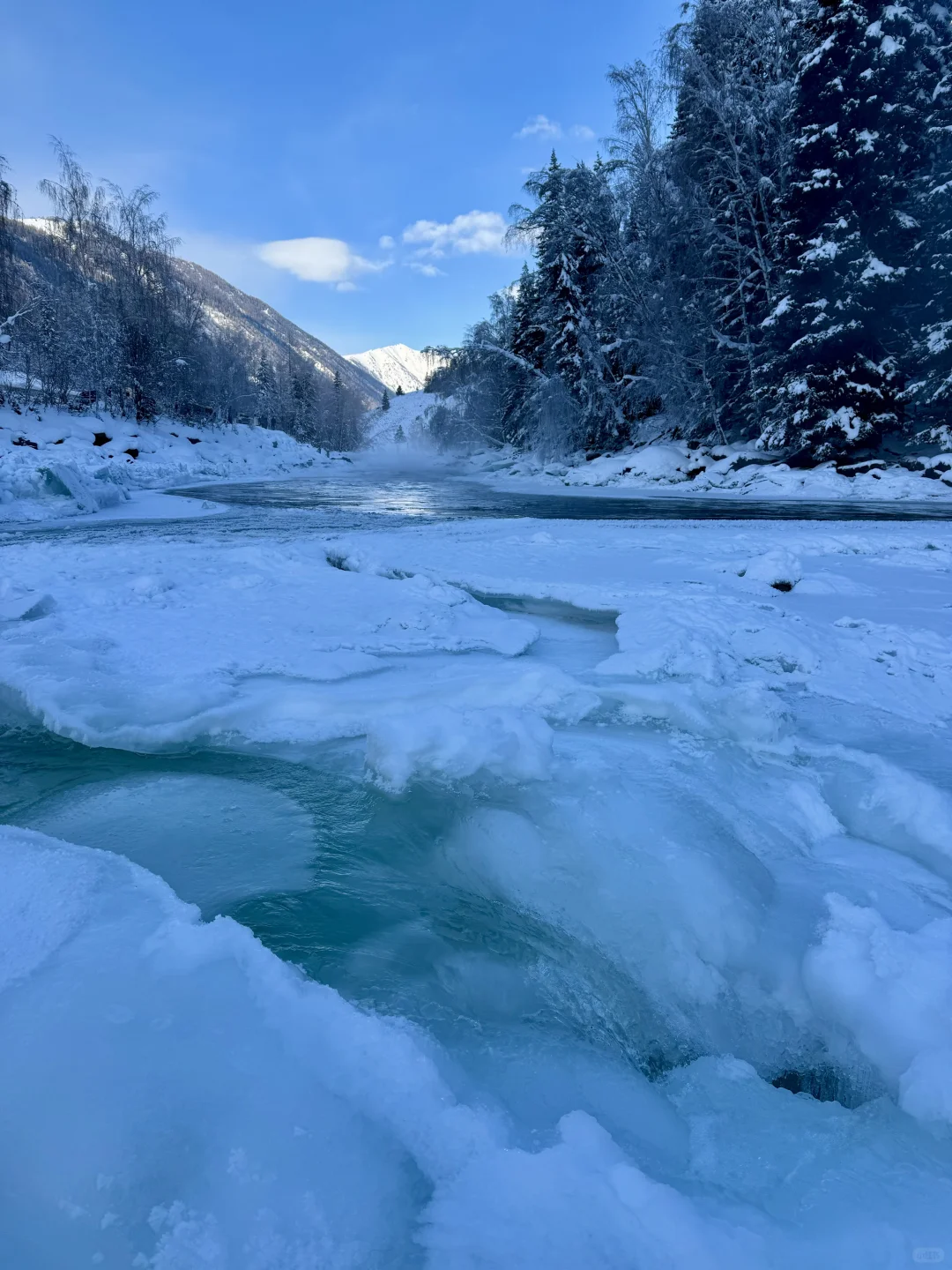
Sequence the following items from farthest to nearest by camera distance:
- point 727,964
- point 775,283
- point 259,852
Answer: point 775,283
point 259,852
point 727,964

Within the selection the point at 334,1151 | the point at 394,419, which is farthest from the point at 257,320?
the point at 334,1151

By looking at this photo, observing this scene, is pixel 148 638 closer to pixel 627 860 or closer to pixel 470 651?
pixel 470 651

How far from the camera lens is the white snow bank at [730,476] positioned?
14.7 metres

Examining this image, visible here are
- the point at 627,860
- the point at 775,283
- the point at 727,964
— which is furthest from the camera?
the point at 775,283

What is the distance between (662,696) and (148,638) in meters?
2.82

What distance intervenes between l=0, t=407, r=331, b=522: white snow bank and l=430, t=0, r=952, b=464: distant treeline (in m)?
15.3

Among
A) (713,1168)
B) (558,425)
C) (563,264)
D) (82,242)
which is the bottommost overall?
(713,1168)

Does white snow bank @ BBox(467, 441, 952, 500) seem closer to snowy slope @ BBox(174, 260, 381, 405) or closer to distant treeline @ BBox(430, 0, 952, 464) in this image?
distant treeline @ BBox(430, 0, 952, 464)

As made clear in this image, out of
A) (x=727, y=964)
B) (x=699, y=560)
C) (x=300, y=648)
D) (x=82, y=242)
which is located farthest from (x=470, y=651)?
(x=82, y=242)

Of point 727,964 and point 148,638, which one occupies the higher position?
point 148,638

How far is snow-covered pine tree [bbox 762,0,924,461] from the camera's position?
14.6 m

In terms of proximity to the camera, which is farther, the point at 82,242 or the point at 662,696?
the point at 82,242

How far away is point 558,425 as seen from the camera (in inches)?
1030

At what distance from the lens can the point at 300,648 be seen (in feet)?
11.7
